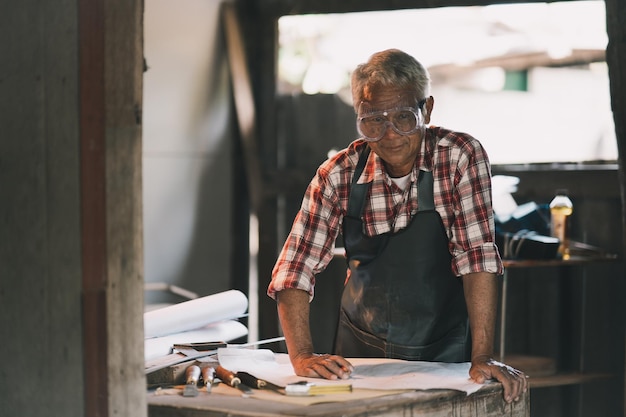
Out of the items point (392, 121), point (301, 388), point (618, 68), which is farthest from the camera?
point (618, 68)

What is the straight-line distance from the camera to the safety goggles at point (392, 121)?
3475 mm

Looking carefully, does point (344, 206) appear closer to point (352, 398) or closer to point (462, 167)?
point (462, 167)

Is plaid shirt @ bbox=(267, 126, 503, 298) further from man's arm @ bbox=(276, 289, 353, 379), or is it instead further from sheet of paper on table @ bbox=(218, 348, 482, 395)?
sheet of paper on table @ bbox=(218, 348, 482, 395)

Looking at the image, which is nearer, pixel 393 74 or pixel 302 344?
pixel 302 344

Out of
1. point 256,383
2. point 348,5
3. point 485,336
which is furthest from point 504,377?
point 348,5

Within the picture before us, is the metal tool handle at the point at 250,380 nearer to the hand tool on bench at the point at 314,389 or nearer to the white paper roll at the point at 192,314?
the hand tool on bench at the point at 314,389

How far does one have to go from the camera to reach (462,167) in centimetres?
344

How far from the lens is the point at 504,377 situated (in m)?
2.95

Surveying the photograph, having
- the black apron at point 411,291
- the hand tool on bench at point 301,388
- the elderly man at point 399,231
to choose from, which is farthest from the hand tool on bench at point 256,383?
the black apron at point 411,291

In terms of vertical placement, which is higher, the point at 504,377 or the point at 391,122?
the point at 391,122

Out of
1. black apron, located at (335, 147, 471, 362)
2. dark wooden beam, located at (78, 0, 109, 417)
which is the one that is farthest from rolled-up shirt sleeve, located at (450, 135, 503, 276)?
dark wooden beam, located at (78, 0, 109, 417)

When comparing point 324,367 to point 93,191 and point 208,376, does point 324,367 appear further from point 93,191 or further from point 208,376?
point 93,191

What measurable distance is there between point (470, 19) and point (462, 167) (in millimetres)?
3148

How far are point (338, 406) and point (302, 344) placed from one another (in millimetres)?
690
